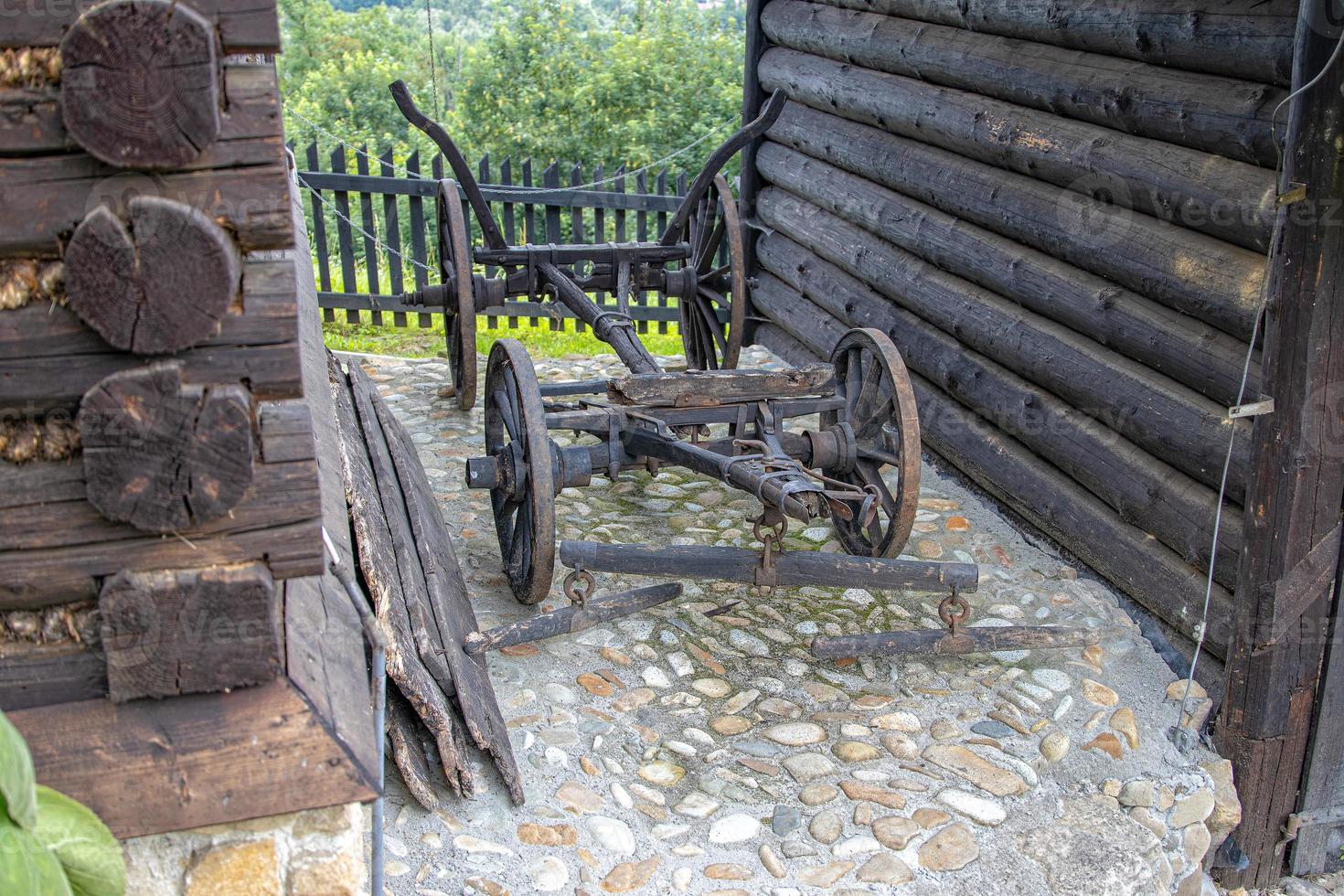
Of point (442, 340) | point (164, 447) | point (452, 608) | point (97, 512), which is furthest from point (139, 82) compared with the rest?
point (442, 340)

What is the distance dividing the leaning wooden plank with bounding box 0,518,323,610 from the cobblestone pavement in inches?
51.1

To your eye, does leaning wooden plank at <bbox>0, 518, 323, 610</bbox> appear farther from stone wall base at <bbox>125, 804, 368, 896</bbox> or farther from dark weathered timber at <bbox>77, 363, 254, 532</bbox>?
stone wall base at <bbox>125, 804, 368, 896</bbox>

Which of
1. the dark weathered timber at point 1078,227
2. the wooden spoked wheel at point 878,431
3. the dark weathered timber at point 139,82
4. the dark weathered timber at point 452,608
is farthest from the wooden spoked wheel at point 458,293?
the dark weathered timber at point 139,82

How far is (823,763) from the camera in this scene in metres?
3.72

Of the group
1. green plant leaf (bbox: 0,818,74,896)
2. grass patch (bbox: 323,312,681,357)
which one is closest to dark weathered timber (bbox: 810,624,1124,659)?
green plant leaf (bbox: 0,818,74,896)

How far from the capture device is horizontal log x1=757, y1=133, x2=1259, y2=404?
159 inches

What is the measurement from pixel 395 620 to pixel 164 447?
58.6 inches

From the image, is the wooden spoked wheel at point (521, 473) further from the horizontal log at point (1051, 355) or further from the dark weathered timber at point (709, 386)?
the horizontal log at point (1051, 355)

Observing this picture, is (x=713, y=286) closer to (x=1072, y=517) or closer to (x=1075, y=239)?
(x=1075, y=239)

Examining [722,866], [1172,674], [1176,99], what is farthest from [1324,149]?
[722,866]

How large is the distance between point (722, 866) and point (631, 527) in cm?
227

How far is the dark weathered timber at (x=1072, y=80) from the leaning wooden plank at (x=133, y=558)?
3.19 metres

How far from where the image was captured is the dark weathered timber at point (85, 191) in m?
1.83

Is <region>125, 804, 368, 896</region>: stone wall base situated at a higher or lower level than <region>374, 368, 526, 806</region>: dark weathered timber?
higher
